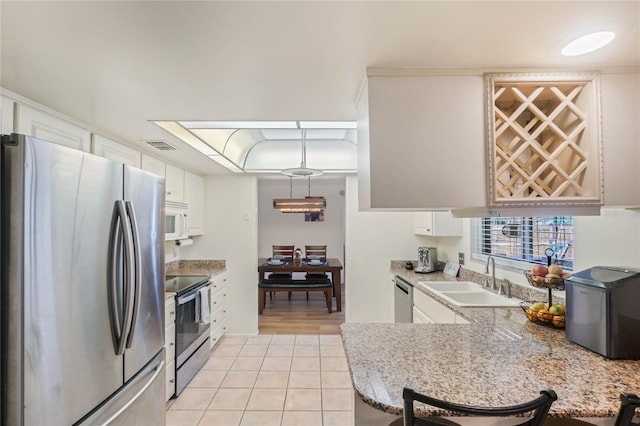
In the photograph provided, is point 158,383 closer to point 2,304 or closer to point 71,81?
point 2,304

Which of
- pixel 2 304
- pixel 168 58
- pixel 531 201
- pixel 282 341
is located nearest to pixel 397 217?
pixel 282 341

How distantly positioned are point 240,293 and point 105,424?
2604mm

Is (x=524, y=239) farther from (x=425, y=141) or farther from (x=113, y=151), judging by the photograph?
(x=113, y=151)

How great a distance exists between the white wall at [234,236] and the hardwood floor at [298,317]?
483 millimetres

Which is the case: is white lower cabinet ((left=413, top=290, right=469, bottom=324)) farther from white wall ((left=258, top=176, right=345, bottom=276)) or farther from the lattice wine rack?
white wall ((left=258, top=176, right=345, bottom=276))

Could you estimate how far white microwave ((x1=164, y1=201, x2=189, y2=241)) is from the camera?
2.96 meters

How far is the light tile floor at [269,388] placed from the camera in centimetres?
220

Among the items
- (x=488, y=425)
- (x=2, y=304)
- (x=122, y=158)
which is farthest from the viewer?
(x=122, y=158)

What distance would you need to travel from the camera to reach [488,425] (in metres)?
1.09

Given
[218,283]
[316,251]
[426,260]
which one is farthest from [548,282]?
[316,251]

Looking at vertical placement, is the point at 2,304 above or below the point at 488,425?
above

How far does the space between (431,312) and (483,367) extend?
4.39 ft

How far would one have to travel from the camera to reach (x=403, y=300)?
124 inches

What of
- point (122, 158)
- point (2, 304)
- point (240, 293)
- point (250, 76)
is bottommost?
point (240, 293)
